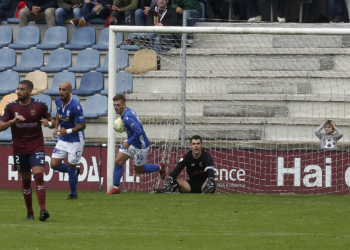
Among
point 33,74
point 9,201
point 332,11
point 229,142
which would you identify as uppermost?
point 332,11

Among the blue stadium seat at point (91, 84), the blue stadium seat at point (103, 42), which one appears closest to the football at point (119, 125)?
the blue stadium seat at point (91, 84)

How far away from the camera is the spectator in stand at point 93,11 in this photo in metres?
15.6

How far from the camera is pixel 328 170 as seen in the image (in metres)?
11.2

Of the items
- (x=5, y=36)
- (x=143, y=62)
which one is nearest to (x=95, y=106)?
(x=143, y=62)

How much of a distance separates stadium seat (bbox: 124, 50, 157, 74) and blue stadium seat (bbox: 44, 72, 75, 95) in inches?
66.6

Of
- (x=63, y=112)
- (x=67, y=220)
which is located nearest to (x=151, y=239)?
(x=67, y=220)

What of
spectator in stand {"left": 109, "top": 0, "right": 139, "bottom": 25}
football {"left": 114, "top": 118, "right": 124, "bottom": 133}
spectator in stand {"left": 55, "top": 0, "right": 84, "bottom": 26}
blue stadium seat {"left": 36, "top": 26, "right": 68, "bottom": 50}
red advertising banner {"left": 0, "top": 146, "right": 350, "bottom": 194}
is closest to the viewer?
football {"left": 114, "top": 118, "right": 124, "bottom": 133}

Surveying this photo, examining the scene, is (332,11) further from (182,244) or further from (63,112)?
(182,244)

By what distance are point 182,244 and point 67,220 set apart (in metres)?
2.08

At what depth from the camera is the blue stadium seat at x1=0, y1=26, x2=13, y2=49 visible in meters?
15.9

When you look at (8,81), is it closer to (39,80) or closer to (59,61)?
(39,80)

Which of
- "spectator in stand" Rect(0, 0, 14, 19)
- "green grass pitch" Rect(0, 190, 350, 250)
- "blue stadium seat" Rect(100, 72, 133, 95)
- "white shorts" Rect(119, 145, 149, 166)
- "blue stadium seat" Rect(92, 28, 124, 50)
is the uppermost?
"spectator in stand" Rect(0, 0, 14, 19)

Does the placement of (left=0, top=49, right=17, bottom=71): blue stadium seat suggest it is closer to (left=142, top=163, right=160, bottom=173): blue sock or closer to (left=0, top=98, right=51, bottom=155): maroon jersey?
(left=142, top=163, right=160, bottom=173): blue sock

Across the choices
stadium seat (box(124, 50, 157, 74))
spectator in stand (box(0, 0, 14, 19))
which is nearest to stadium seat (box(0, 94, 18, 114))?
stadium seat (box(124, 50, 157, 74))
